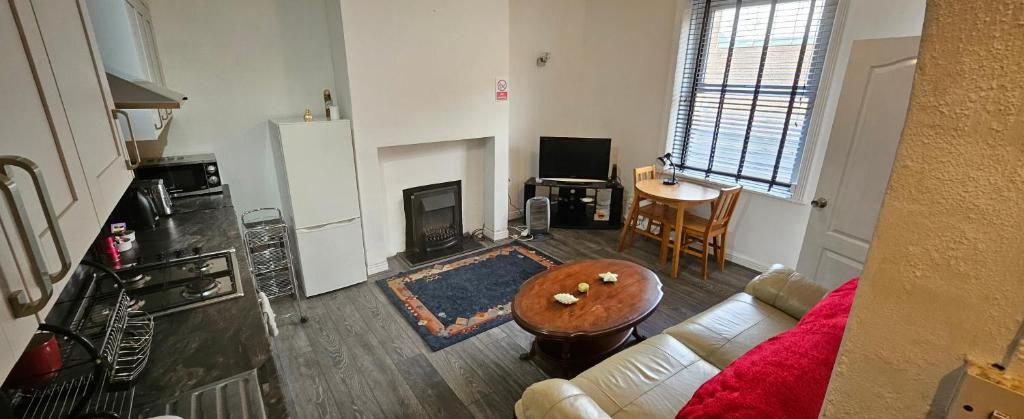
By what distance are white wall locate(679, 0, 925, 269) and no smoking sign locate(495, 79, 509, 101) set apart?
2.34 m

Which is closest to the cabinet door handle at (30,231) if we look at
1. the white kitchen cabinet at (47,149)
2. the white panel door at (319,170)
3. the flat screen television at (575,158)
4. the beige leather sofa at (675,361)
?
the white kitchen cabinet at (47,149)

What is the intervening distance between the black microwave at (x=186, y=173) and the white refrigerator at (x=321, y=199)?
43 centimetres

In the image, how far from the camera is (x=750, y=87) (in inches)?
137

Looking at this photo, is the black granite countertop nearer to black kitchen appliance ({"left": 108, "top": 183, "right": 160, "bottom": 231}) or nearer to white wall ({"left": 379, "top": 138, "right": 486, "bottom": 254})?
black kitchen appliance ({"left": 108, "top": 183, "right": 160, "bottom": 231})

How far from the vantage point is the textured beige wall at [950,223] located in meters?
0.37

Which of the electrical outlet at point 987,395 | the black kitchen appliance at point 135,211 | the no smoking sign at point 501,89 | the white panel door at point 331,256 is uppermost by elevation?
the no smoking sign at point 501,89

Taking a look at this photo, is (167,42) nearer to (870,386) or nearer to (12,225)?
(12,225)

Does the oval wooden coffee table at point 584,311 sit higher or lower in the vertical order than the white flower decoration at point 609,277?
lower

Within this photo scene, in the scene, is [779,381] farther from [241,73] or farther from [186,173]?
[241,73]

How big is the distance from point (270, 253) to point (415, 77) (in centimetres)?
174

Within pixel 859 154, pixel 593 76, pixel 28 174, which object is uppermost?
pixel 593 76

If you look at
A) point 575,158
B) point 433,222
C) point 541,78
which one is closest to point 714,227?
point 575,158

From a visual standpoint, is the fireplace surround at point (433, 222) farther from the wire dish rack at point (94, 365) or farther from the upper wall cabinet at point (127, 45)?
the wire dish rack at point (94, 365)

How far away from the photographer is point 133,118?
1.90 metres
